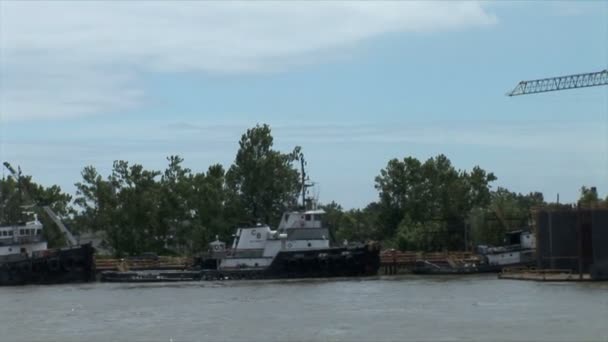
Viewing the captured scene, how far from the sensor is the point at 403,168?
92.2 metres

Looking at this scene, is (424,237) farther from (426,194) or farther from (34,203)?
A: (34,203)

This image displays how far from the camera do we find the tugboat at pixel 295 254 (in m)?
66.7

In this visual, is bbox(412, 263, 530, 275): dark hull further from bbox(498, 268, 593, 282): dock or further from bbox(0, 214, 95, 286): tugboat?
bbox(0, 214, 95, 286): tugboat

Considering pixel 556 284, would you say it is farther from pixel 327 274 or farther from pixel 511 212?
pixel 511 212

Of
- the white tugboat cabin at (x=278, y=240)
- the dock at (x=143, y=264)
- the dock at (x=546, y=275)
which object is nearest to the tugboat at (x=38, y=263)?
the dock at (x=143, y=264)

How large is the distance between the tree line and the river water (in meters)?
24.2

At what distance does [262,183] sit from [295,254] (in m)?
22.0

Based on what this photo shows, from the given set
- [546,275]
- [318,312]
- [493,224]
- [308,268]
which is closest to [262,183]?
[493,224]

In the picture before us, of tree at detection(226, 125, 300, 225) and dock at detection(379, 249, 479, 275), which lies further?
tree at detection(226, 125, 300, 225)

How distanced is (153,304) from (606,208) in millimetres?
23115

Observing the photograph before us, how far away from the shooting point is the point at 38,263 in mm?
69625

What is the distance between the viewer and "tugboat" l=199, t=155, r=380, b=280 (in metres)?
66.7

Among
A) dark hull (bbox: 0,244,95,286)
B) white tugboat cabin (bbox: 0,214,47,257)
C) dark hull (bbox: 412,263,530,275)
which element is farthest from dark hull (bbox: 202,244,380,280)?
white tugboat cabin (bbox: 0,214,47,257)

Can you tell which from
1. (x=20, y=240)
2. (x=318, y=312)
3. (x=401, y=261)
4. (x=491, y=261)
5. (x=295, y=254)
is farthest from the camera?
(x=401, y=261)
